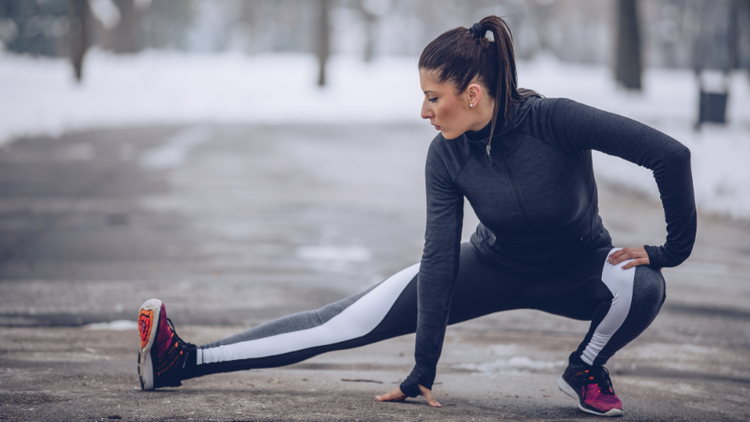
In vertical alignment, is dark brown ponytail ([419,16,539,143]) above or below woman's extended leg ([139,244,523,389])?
above

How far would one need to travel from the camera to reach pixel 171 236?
7.69m

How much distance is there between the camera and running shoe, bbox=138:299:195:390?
3.32m

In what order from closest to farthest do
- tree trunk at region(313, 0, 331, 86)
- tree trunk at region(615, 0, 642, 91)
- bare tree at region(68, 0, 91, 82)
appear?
tree trunk at region(615, 0, 642, 91), bare tree at region(68, 0, 91, 82), tree trunk at region(313, 0, 331, 86)

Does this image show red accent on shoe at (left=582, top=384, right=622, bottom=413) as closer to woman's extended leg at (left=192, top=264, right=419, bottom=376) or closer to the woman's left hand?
the woman's left hand

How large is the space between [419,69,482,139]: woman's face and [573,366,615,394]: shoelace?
1186mm

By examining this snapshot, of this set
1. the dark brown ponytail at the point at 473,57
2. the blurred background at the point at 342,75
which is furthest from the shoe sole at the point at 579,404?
the blurred background at the point at 342,75

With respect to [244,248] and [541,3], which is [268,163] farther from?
[541,3]

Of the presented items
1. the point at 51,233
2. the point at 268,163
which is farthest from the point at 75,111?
the point at 51,233

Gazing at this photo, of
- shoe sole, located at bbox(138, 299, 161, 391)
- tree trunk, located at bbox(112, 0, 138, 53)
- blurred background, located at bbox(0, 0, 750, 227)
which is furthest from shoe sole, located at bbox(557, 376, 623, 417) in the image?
tree trunk, located at bbox(112, 0, 138, 53)

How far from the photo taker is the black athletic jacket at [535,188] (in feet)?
9.75

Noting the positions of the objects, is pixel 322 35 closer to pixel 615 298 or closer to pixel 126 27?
pixel 126 27

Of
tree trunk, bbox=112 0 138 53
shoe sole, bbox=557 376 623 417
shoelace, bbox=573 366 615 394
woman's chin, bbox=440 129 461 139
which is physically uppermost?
tree trunk, bbox=112 0 138 53

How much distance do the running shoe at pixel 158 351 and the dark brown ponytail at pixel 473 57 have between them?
157 centimetres

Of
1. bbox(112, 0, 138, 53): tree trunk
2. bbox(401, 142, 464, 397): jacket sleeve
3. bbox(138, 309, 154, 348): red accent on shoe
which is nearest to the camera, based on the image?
bbox(401, 142, 464, 397): jacket sleeve
